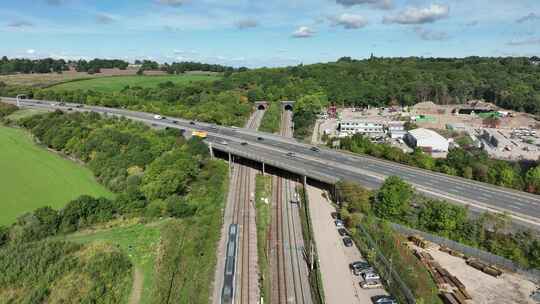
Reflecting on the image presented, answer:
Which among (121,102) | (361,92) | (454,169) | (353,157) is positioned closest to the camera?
(454,169)

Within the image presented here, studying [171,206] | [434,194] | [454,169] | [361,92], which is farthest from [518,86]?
[171,206]

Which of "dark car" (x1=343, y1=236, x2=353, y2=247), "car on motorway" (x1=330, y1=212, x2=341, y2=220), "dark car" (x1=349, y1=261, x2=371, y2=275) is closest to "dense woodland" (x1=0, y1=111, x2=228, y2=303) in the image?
"dark car" (x1=349, y1=261, x2=371, y2=275)

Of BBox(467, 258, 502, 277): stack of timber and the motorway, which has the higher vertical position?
the motorway

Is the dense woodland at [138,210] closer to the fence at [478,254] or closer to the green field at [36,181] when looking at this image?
the green field at [36,181]

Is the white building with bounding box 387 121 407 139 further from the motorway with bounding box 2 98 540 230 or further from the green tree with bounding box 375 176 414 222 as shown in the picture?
the green tree with bounding box 375 176 414 222

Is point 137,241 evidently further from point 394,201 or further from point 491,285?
point 491,285

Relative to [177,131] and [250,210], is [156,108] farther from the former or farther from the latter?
[250,210]

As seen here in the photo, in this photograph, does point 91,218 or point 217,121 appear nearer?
point 91,218
